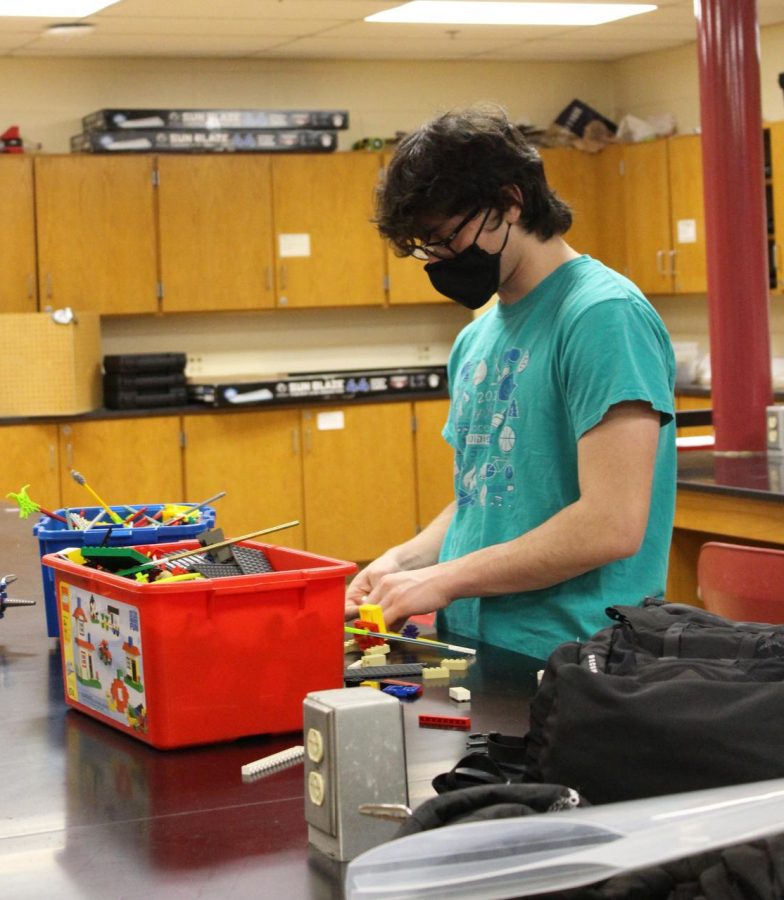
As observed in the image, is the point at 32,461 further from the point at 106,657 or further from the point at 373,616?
the point at 106,657

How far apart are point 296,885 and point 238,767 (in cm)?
35

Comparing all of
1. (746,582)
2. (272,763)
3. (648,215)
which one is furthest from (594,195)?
(272,763)

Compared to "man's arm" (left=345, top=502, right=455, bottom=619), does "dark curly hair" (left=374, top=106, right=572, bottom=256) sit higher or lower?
higher

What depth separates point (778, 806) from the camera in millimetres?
1071

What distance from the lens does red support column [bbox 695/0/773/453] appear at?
186 inches

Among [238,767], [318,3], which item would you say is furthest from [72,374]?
[238,767]

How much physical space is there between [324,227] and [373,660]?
5.52 m

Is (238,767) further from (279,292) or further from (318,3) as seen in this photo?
(279,292)

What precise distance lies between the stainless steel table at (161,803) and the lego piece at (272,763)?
14 mm

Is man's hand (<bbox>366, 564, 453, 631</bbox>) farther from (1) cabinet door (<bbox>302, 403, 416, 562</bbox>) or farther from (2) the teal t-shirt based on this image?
(1) cabinet door (<bbox>302, 403, 416, 562</bbox>)

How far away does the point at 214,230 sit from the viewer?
7.07 m

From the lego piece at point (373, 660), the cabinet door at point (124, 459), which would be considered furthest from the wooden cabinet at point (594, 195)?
the lego piece at point (373, 660)

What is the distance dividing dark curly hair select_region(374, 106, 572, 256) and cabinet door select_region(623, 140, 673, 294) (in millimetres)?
5470

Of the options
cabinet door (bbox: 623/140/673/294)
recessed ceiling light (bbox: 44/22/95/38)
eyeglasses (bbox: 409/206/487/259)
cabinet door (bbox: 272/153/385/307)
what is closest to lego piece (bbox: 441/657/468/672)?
eyeglasses (bbox: 409/206/487/259)
